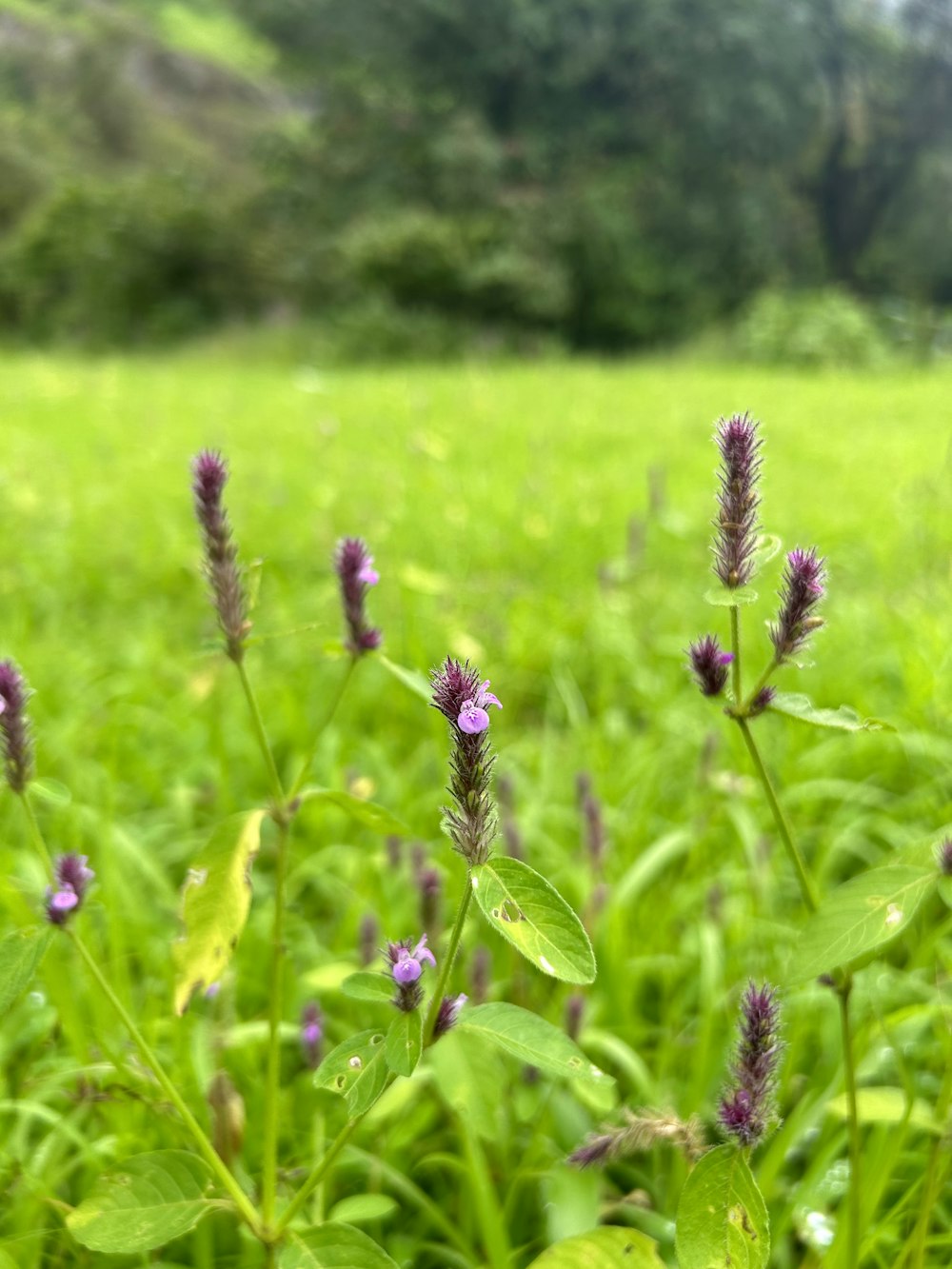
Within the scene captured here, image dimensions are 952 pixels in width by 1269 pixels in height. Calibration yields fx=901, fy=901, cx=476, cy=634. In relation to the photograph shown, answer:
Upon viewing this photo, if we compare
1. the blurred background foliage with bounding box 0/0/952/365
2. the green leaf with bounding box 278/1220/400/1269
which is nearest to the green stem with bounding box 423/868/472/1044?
the green leaf with bounding box 278/1220/400/1269

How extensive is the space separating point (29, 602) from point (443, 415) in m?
4.18

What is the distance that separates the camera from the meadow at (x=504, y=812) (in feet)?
3.64

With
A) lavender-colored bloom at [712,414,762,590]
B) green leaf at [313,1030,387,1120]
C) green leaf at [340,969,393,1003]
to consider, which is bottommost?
green leaf at [313,1030,387,1120]

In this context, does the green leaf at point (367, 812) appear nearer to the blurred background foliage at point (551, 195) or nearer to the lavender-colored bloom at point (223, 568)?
the lavender-colored bloom at point (223, 568)

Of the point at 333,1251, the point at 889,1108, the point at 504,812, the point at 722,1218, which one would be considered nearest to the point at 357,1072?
the point at 333,1251

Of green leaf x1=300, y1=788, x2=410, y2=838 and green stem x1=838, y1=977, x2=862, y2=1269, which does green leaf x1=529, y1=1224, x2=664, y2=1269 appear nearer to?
green stem x1=838, y1=977, x2=862, y2=1269

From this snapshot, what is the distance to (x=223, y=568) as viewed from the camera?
2.93 ft

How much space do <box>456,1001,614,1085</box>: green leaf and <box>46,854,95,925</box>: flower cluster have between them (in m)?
0.36

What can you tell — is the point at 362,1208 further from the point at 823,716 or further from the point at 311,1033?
the point at 823,716

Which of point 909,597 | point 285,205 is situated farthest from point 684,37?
point 909,597

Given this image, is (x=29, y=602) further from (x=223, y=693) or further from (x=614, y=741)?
(x=614, y=741)

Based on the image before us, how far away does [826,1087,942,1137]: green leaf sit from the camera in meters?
1.00

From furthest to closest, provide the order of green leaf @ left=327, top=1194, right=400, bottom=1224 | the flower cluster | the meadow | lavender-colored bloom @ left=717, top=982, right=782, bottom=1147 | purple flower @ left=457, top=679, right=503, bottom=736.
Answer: the meadow < green leaf @ left=327, top=1194, right=400, bottom=1224 < the flower cluster < lavender-colored bloom @ left=717, top=982, right=782, bottom=1147 < purple flower @ left=457, top=679, right=503, bottom=736

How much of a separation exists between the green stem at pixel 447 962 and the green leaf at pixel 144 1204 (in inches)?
10.0
